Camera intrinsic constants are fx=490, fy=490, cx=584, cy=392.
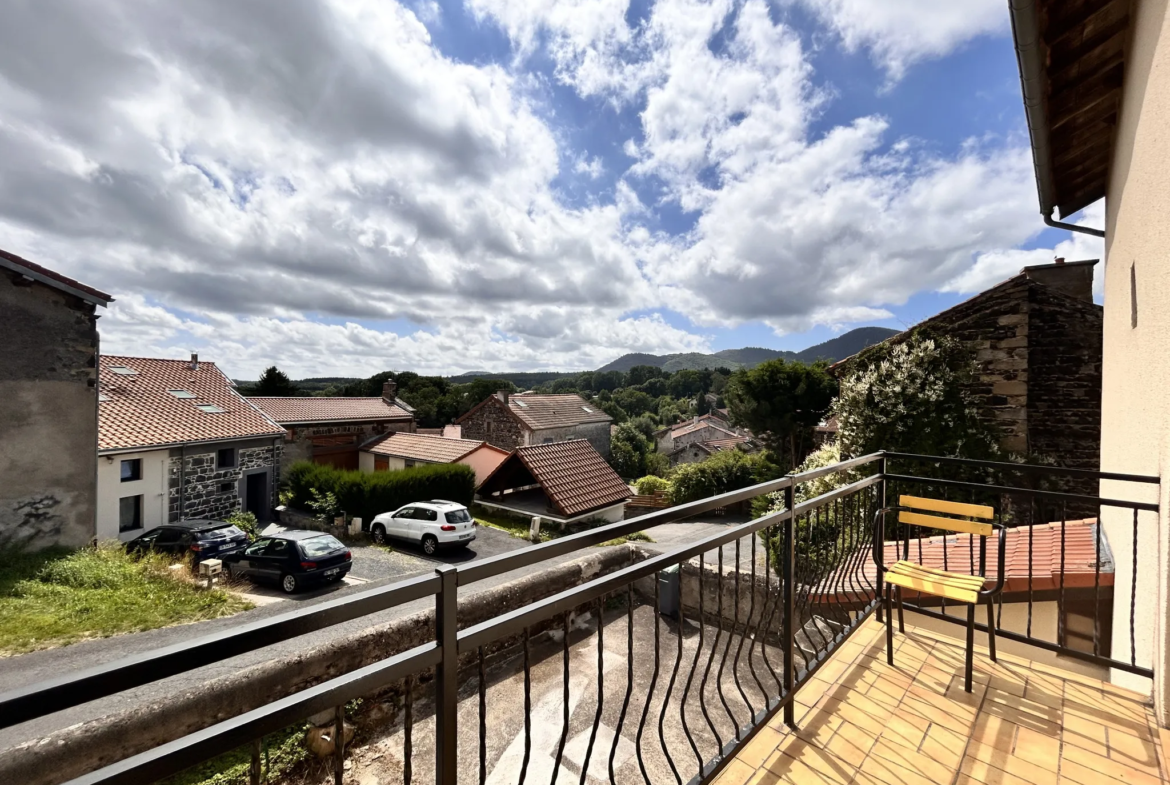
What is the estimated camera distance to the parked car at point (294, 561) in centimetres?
959

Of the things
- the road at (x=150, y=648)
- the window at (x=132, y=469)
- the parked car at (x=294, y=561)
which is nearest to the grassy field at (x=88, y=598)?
the road at (x=150, y=648)

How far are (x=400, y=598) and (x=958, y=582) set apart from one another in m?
2.63

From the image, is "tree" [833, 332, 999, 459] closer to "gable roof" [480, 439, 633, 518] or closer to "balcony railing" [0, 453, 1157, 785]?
"balcony railing" [0, 453, 1157, 785]

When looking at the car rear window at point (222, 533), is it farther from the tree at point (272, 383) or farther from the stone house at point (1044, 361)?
the tree at point (272, 383)

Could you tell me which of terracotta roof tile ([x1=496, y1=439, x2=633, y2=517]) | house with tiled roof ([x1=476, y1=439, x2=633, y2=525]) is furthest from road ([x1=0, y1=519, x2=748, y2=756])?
terracotta roof tile ([x1=496, y1=439, x2=633, y2=517])

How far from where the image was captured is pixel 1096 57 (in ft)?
9.84

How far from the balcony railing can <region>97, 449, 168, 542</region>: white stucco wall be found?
1168 cm

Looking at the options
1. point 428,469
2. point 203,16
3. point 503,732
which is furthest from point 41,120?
point 503,732

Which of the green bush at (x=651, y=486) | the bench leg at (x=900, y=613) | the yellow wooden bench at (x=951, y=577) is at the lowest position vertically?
the green bush at (x=651, y=486)

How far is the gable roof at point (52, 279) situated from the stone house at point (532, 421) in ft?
45.5

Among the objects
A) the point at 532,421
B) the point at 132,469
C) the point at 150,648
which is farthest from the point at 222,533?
the point at 532,421

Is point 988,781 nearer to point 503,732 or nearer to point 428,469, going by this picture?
point 503,732

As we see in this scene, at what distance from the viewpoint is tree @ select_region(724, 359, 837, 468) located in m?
21.3

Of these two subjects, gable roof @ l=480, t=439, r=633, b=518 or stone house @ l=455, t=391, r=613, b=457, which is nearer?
gable roof @ l=480, t=439, r=633, b=518
